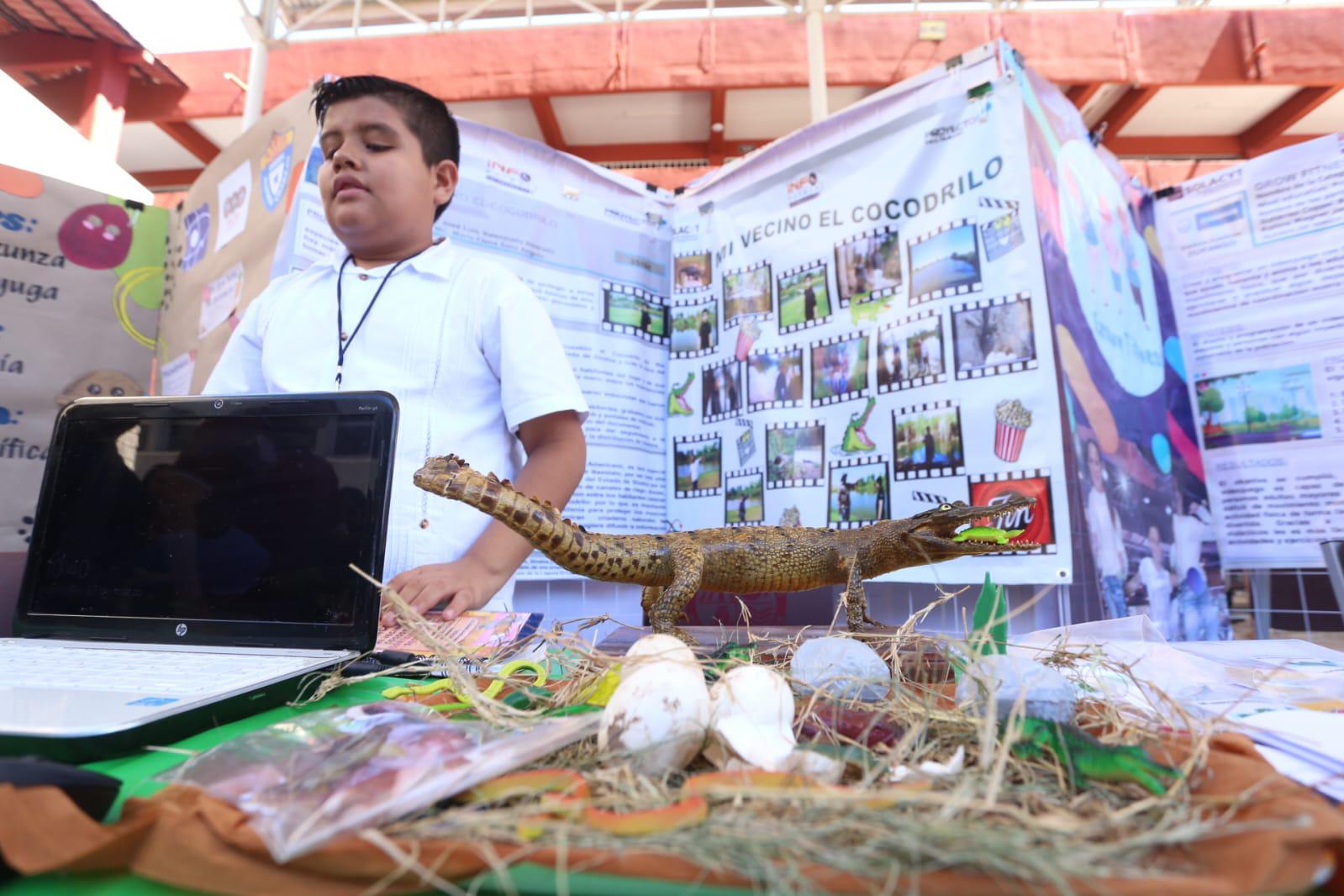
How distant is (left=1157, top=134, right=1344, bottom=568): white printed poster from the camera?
6.18ft

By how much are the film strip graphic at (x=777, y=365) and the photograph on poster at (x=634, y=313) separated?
18.4 inches

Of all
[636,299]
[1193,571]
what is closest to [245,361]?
[636,299]

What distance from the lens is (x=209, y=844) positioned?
345 millimetres

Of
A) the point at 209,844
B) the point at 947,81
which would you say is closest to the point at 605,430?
the point at 947,81

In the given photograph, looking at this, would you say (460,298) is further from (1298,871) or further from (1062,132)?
(1062,132)

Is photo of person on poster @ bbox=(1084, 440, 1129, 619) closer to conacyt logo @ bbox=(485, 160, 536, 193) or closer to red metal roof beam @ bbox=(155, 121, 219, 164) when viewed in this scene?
conacyt logo @ bbox=(485, 160, 536, 193)

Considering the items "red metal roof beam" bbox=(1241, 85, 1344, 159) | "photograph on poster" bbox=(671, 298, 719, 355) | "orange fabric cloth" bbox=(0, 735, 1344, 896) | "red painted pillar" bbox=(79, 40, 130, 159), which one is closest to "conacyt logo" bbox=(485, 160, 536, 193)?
"photograph on poster" bbox=(671, 298, 719, 355)

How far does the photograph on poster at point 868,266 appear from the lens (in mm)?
1957

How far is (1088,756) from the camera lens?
434 millimetres

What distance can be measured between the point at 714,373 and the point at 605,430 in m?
0.45

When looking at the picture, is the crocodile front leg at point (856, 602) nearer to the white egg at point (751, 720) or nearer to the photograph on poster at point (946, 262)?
the white egg at point (751, 720)

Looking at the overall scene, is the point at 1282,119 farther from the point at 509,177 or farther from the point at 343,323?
the point at 343,323

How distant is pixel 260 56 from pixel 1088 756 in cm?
379

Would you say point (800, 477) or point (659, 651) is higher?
point (800, 477)
